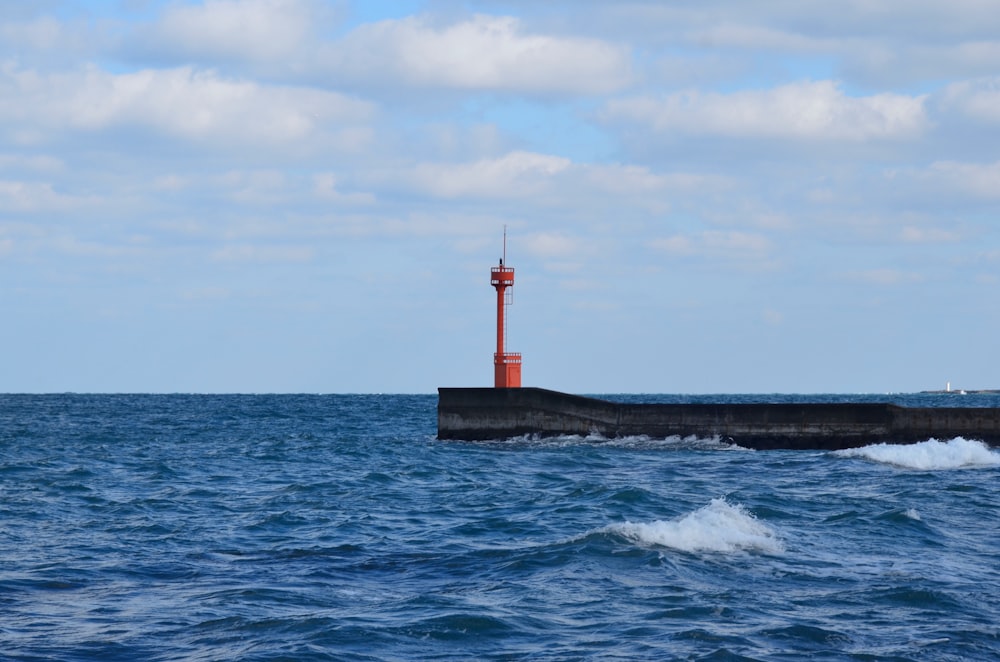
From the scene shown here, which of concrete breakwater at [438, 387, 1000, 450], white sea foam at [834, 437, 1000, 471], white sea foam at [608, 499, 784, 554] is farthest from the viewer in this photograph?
concrete breakwater at [438, 387, 1000, 450]

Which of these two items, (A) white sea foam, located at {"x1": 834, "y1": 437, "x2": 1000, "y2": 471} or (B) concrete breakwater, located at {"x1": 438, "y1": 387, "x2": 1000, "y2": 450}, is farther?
(B) concrete breakwater, located at {"x1": 438, "y1": 387, "x2": 1000, "y2": 450}

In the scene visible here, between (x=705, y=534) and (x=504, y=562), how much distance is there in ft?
10.1

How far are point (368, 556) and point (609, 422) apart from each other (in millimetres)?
19412

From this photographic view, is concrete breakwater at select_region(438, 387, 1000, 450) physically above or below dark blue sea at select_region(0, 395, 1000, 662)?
above

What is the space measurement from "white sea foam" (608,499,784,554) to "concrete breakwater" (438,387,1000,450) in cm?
1608

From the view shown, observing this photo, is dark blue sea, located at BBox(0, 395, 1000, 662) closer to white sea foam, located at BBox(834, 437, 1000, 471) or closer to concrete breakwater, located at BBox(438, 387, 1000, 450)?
white sea foam, located at BBox(834, 437, 1000, 471)

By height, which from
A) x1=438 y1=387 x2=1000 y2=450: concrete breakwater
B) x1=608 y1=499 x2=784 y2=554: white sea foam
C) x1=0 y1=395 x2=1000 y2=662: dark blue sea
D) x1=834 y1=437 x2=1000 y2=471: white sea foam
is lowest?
x1=0 y1=395 x2=1000 y2=662: dark blue sea

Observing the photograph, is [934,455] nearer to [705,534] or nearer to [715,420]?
[715,420]

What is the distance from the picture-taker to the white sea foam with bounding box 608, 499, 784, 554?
612 inches

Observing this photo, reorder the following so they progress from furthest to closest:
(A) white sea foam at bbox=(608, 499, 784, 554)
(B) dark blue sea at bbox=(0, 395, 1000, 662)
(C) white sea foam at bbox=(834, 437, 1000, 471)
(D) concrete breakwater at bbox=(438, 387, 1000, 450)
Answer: (D) concrete breakwater at bbox=(438, 387, 1000, 450) → (C) white sea foam at bbox=(834, 437, 1000, 471) → (A) white sea foam at bbox=(608, 499, 784, 554) → (B) dark blue sea at bbox=(0, 395, 1000, 662)

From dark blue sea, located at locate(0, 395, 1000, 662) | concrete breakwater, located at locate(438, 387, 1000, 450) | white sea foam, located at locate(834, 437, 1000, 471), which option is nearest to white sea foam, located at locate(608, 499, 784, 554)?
dark blue sea, located at locate(0, 395, 1000, 662)

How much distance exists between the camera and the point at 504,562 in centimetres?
1473

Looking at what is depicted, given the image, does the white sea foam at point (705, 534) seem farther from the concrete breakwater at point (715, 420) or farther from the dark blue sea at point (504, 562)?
the concrete breakwater at point (715, 420)

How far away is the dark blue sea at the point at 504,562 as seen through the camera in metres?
10.7
